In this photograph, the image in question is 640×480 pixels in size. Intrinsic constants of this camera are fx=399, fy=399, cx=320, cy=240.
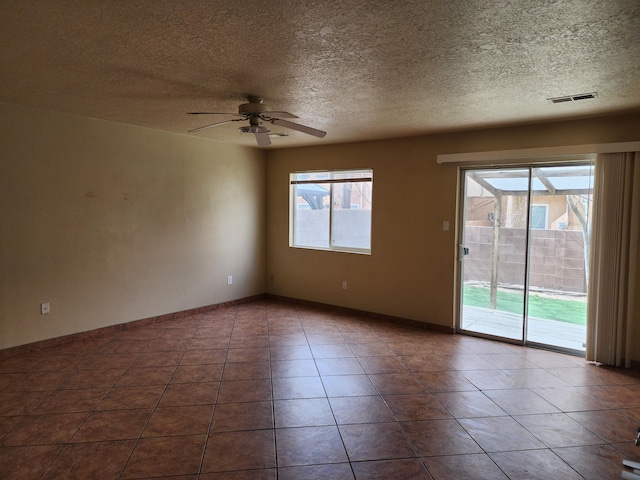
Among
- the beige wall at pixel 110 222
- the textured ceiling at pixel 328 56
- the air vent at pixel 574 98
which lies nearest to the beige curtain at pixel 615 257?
the textured ceiling at pixel 328 56

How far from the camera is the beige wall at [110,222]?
3.80m

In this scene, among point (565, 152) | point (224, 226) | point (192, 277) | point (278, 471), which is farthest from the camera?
point (224, 226)

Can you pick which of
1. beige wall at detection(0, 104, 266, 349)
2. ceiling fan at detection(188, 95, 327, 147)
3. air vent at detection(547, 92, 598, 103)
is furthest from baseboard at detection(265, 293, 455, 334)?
ceiling fan at detection(188, 95, 327, 147)

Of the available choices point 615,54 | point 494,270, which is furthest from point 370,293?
point 615,54

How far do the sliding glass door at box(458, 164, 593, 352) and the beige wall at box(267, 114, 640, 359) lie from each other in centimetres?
25

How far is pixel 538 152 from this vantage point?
4055mm

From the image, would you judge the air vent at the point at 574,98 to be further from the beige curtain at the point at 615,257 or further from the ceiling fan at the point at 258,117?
the ceiling fan at the point at 258,117

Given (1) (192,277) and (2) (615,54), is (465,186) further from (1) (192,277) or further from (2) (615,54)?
(1) (192,277)

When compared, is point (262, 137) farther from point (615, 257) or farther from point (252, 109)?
point (615, 257)

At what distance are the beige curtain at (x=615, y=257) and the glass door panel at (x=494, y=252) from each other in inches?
26.3

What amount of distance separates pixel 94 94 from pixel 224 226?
2714mm

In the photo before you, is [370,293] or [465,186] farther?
[370,293]

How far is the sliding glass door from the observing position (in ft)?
13.3

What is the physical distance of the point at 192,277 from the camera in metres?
5.39
